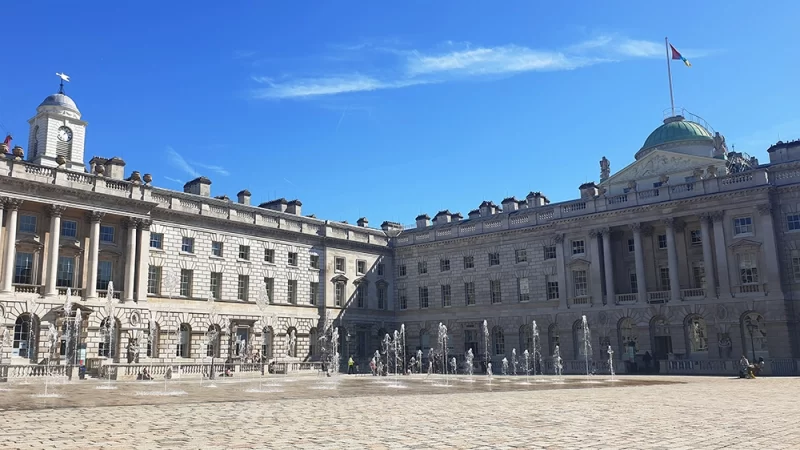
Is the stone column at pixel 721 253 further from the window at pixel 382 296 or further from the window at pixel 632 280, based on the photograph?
the window at pixel 382 296

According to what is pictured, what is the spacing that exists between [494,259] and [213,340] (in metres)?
24.2

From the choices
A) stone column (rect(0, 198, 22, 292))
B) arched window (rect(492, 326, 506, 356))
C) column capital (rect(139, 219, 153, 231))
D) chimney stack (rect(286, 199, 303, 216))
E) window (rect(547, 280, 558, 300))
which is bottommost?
arched window (rect(492, 326, 506, 356))

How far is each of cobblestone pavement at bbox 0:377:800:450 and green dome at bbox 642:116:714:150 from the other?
38714 millimetres

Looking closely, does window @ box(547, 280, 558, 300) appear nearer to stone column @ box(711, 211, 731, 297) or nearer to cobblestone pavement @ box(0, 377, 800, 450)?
stone column @ box(711, 211, 731, 297)

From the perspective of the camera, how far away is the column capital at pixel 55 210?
41306 millimetres

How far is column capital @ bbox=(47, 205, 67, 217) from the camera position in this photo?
41306 millimetres

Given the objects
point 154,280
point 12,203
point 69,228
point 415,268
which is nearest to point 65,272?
point 69,228

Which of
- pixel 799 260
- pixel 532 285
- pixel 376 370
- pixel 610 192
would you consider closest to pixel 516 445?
pixel 376 370

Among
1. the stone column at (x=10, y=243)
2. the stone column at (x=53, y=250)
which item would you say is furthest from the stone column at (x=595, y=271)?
the stone column at (x=10, y=243)

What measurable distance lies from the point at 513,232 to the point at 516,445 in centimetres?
4661

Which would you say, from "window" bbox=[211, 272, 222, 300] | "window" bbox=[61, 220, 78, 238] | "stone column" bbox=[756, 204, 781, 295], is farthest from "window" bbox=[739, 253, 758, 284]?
"window" bbox=[61, 220, 78, 238]

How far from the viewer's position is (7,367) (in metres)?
34.5

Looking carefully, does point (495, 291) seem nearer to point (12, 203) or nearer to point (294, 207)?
point (294, 207)

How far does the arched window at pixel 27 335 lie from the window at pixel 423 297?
32148 mm
